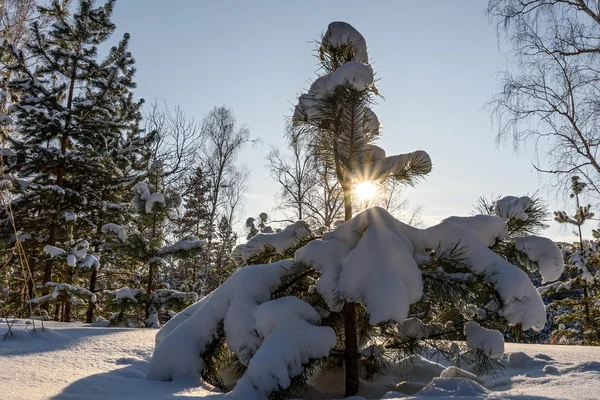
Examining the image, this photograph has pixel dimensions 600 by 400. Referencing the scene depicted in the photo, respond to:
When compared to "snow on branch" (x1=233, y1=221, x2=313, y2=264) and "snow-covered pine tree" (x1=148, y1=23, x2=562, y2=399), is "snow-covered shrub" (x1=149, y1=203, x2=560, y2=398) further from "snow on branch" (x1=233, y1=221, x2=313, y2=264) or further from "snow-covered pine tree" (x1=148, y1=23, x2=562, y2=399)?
"snow on branch" (x1=233, y1=221, x2=313, y2=264)

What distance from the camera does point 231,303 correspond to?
8.84ft

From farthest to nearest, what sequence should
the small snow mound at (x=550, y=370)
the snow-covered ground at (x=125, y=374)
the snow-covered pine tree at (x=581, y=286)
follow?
the snow-covered pine tree at (x=581, y=286) < the small snow mound at (x=550, y=370) < the snow-covered ground at (x=125, y=374)

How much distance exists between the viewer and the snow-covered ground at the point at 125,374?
2.01m

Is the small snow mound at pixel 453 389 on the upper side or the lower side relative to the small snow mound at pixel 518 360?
upper

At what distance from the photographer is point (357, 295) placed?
7.41ft

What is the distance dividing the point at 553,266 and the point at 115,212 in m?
11.0

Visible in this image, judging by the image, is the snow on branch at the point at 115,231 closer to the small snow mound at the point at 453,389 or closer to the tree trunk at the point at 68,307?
the tree trunk at the point at 68,307

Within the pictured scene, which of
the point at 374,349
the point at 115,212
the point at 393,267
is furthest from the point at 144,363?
the point at 115,212

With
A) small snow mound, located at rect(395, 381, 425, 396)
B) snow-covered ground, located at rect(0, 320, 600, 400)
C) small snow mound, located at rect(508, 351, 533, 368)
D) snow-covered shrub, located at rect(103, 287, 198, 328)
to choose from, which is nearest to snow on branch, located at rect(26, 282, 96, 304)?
snow-covered shrub, located at rect(103, 287, 198, 328)

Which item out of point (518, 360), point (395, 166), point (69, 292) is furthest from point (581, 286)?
point (69, 292)

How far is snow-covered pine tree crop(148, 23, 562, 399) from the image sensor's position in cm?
226

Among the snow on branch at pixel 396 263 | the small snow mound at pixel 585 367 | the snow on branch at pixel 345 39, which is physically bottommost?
the small snow mound at pixel 585 367

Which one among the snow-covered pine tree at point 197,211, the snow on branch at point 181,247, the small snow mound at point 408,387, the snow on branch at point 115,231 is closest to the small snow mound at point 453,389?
the small snow mound at point 408,387

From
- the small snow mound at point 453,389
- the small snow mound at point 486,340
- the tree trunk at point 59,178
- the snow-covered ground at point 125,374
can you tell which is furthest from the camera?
the tree trunk at point 59,178
